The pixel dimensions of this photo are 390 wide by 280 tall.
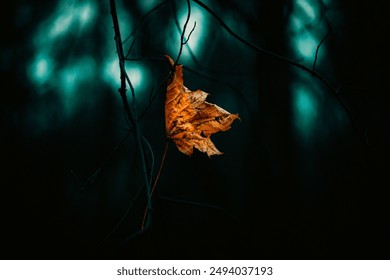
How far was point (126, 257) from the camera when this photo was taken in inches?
22.2

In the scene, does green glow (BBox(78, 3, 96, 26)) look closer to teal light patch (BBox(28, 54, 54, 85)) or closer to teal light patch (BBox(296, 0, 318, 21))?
teal light patch (BBox(28, 54, 54, 85))

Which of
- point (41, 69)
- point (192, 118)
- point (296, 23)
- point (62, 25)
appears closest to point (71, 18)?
point (62, 25)

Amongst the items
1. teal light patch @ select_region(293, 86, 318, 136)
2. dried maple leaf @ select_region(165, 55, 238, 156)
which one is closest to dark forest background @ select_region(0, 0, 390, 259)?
teal light patch @ select_region(293, 86, 318, 136)

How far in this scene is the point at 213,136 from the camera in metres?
0.71

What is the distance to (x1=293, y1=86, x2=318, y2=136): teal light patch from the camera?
27.8 inches

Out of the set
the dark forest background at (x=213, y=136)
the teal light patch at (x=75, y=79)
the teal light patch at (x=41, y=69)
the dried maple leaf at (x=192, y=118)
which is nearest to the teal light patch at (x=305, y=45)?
the dark forest background at (x=213, y=136)

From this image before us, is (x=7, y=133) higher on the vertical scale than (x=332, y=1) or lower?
lower

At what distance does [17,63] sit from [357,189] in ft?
3.30

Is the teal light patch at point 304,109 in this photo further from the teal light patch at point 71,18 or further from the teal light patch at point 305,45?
the teal light patch at point 71,18

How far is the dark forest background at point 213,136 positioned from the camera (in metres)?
0.67

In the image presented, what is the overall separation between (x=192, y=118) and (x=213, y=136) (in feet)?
0.64
